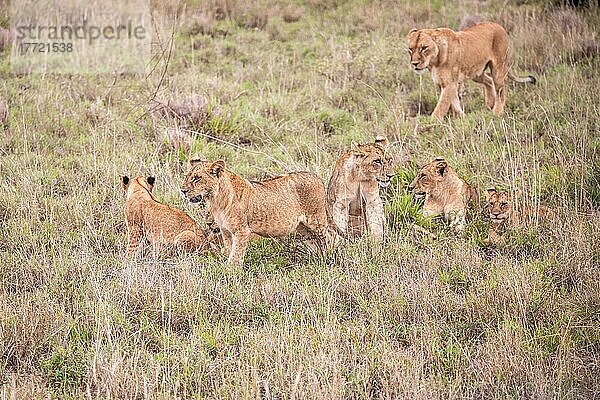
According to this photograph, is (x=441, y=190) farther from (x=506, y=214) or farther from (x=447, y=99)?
(x=447, y=99)

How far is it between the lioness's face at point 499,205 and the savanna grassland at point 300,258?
0.14 metres

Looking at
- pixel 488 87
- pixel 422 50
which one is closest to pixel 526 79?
pixel 488 87

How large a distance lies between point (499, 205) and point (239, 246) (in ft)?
7.76

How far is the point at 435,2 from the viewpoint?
16188 millimetres

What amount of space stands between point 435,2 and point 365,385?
12.3 meters

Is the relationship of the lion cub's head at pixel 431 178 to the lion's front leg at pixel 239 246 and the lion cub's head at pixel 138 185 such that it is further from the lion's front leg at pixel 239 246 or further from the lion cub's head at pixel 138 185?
the lion cub's head at pixel 138 185

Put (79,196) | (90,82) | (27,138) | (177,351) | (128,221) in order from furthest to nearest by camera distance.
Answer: (90,82), (27,138), (79,196), (128,221), (177,351)

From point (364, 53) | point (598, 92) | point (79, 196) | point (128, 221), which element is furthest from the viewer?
point (364, 53)

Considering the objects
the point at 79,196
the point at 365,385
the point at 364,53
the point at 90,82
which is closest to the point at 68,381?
the point at 365,385

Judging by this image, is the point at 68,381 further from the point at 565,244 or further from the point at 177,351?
the point at 565,244

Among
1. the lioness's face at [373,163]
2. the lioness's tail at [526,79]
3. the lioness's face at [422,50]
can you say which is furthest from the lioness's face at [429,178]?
the lioness's tail at [526,79]

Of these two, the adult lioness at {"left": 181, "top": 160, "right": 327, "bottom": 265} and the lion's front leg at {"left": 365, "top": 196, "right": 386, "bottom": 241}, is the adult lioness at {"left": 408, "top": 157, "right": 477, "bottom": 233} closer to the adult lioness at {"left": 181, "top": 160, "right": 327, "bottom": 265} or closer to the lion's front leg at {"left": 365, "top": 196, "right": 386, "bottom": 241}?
the lion's front leg at {"left": 365, "top": 196, "right": 386, "bottom": 241}

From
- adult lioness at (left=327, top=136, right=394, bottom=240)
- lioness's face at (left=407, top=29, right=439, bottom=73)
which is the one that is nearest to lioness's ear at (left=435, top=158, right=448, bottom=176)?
adult lioness at (left=327, top=136, right=394, bottom=240)

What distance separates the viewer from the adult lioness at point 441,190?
7.93 metres
